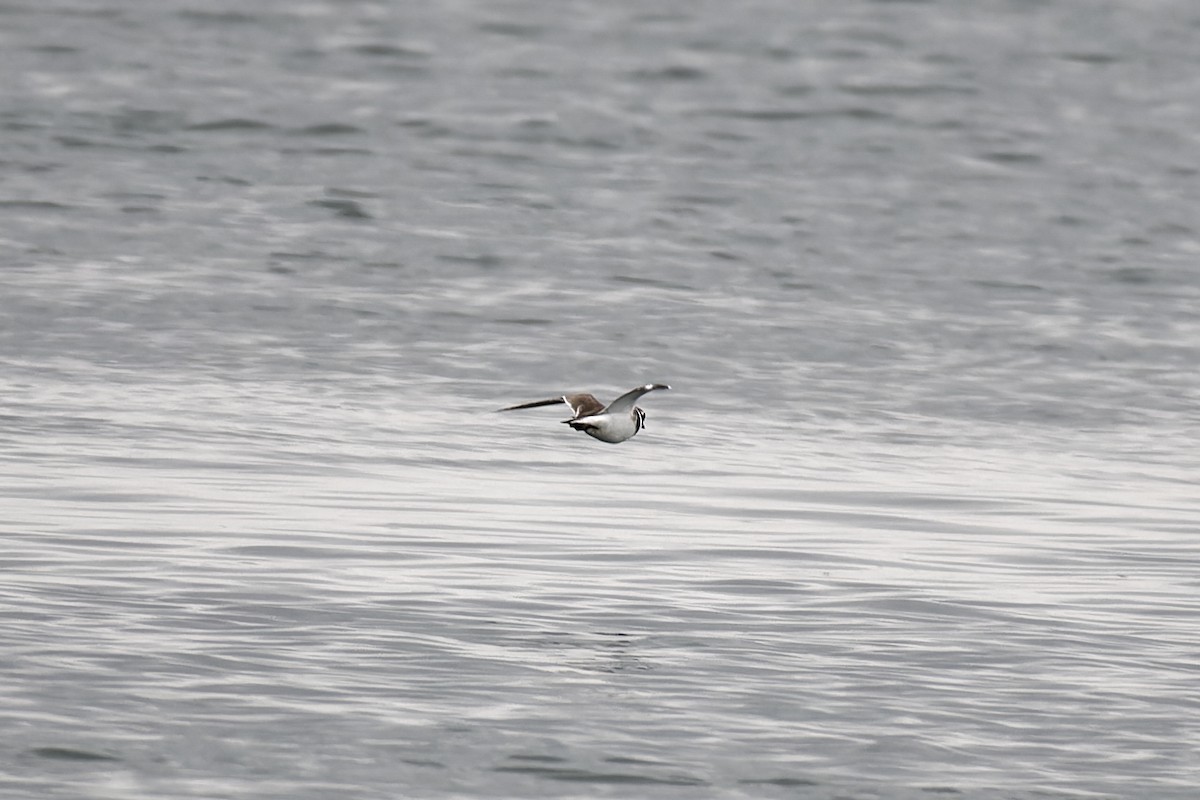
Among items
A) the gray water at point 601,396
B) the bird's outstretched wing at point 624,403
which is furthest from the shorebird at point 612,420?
the gray water at point 601,396

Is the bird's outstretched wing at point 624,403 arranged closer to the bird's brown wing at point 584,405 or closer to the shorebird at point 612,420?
the shorebird at point 612,420

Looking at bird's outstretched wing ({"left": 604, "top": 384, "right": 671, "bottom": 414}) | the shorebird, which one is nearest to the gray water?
the shorebird

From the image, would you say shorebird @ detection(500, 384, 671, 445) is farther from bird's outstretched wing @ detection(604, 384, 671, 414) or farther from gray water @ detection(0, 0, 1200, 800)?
gray water @ detection(0, 0, 1200, 800)

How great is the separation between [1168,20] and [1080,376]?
21889mm

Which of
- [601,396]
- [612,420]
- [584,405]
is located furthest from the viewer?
[601,396]

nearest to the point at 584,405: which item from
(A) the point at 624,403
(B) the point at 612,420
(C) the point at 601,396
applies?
(B) the point at 612,420

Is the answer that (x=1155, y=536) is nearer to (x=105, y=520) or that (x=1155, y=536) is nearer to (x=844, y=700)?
(x=844, y=700)

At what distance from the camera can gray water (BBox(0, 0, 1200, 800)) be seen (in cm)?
1112

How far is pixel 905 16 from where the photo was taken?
44.2 meters

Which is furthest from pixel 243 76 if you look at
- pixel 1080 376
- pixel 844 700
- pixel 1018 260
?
pixel 844 700

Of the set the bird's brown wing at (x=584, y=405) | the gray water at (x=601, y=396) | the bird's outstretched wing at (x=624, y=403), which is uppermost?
the bird's outstretched wing at (x=624, y=403)

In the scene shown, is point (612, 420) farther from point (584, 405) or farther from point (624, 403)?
point (584, 405)

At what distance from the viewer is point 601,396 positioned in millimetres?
22203

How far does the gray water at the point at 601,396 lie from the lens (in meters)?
11.1
